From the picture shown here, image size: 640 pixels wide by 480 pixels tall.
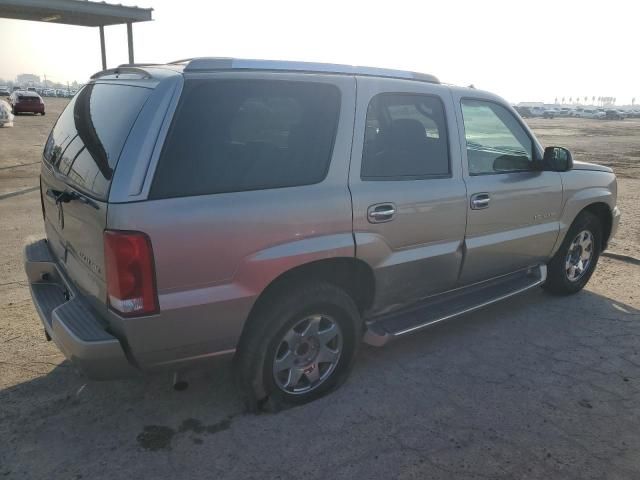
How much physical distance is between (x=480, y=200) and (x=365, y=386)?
152 cm

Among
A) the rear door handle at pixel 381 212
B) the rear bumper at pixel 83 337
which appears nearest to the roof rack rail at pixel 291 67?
the rear door handle at pixel 381 212

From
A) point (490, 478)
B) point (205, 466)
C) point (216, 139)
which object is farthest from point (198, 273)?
point (490, 478)

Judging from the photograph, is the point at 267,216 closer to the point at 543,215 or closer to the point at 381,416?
the point at 381,416

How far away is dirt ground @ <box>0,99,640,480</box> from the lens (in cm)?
264

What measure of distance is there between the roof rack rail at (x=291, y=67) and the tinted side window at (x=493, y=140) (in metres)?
0.44

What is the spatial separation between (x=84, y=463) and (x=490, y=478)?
202cm

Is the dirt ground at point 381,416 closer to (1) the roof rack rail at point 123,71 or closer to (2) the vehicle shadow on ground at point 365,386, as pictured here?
(2) the vehicle shadow on ground at point 365,386

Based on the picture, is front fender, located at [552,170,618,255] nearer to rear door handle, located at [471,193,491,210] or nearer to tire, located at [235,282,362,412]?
rear door handle, located at [471,193,491,210]

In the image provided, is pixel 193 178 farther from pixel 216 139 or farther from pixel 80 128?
pixel 80 128

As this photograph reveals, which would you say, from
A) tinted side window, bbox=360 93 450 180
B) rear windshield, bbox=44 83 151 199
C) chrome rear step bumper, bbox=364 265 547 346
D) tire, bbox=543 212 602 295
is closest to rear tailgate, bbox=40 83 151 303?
rear windshield, bbox=44 83 151 199

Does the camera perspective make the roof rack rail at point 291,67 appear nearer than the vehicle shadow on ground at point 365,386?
Yes

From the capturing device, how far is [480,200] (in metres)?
3.69

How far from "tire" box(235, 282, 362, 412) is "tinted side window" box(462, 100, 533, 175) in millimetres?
1464

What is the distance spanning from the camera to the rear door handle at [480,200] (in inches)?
144
